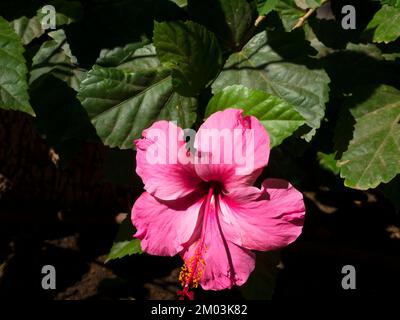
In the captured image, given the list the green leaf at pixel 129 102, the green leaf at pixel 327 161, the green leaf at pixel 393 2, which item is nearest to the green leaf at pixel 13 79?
the green leaf at pixel 129 102

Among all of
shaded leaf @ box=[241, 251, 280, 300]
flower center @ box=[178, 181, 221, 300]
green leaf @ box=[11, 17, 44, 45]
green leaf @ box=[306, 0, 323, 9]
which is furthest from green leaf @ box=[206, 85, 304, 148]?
green leaf @ box=[11, 17, 44, 45]

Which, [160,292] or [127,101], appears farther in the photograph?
[160,292]


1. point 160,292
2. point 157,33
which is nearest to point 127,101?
point 157,33

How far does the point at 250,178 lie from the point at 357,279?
1569 mm

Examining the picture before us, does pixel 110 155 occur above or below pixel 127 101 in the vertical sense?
below

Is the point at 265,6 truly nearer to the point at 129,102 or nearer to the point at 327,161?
the point at 129,102

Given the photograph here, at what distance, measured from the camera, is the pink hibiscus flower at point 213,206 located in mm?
933

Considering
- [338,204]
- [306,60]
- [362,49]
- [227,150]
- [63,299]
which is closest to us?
[227,150]

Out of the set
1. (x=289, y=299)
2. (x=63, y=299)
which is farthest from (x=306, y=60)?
(x=63, y=299)

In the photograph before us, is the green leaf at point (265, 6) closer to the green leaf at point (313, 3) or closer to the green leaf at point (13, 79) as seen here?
the green leaf at point (313, 3)

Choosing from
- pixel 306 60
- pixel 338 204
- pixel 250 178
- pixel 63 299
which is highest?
pixel 306 60

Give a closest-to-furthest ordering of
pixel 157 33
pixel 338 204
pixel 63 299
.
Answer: pixel 157 33 → pixel 63 299 → pixel 338 204

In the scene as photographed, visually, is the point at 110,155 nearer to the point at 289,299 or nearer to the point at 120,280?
the point at 120,280

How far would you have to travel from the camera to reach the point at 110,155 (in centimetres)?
137
